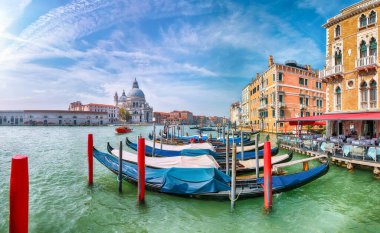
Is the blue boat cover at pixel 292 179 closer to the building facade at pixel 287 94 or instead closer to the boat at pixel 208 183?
the boat at pixel 208 183

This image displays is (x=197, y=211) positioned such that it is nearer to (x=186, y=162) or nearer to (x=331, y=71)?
(x=186, y=162)

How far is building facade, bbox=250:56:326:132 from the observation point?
28.2 metres

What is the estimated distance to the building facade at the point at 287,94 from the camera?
28.2 metres

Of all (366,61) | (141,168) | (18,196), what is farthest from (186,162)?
(366,61)

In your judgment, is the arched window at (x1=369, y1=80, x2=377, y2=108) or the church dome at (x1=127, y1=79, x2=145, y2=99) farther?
the church dome at (x1=127, y1=79, x2=145, y2=99)

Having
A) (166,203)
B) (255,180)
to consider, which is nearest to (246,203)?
(255,180)

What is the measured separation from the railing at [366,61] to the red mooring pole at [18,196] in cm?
1634

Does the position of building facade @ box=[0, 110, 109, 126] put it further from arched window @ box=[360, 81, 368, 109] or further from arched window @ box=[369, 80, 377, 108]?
arched window @ box=[369, 80, 377, 108]

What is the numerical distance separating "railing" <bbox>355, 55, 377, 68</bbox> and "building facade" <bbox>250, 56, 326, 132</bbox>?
48.8 ft

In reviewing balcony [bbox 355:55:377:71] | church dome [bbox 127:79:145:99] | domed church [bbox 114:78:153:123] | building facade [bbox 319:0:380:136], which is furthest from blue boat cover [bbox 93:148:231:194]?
church dome [bbox 127:79:145:99]

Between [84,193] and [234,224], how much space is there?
5617mm

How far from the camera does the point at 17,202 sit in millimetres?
3090

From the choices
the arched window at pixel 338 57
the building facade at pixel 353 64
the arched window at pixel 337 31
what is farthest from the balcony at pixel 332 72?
the arched window at pixel 337 31

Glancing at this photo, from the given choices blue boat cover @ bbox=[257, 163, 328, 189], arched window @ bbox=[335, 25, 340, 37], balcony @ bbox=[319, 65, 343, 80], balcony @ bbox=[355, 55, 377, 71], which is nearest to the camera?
blue boat cover @ bbox=[257, 163, 328, 189]
